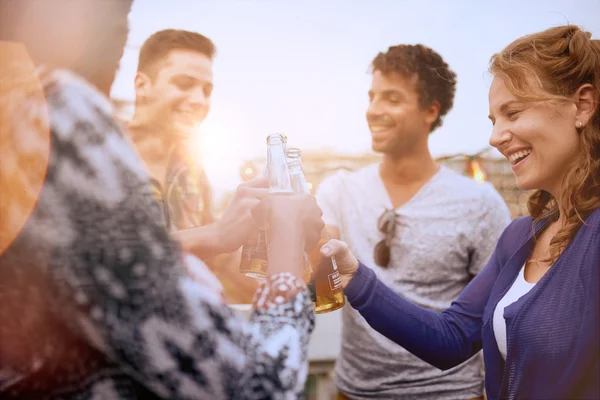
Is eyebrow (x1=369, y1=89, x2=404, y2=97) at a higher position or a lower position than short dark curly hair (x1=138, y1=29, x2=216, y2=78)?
lower

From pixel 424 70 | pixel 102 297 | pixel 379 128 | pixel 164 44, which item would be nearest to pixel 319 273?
pixel 102 297

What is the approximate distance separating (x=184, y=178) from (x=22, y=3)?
0.78m

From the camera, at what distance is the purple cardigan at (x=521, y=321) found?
78 cm

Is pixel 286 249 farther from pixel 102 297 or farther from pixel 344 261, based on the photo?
pixel 344 261

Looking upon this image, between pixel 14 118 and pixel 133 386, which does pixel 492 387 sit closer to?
pixel 133 386

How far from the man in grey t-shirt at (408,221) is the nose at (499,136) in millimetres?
598

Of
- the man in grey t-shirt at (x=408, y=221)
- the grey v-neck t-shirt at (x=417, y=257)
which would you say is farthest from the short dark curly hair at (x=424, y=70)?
the grey v-neck t-shirt at (x=417, y=257)

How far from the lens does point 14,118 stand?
22.3 inches

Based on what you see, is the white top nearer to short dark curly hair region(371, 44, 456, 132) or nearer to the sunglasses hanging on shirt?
the sunglasses hanging on shirt

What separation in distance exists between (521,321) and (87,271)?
0.71 meters

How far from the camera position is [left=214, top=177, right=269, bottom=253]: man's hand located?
90cm

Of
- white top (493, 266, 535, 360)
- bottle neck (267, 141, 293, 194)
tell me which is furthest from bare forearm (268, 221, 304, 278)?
white top (493, 266, 535, 360)

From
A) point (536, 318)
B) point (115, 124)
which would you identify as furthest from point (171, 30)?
point (536, 318)

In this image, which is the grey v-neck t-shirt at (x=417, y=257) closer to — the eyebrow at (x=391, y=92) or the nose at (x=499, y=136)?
the eyebrow at (x=391, y=92)
